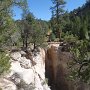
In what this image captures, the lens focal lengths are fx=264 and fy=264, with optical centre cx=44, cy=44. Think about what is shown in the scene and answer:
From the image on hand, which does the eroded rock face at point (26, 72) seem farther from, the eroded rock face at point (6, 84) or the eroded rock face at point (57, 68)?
the eroded rock face at point (57, 68)

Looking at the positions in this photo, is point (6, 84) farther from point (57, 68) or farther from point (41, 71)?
point (57, 68)

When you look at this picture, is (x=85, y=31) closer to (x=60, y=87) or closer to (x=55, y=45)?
(x=55, y=45)

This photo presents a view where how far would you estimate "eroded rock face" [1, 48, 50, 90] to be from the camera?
29266mm

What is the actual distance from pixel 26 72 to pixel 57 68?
1165 centimetres

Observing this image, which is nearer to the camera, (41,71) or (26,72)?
(26,72)

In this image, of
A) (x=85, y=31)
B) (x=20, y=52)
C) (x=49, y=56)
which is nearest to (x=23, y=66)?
(x=20, y=52)

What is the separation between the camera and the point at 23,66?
120 feet

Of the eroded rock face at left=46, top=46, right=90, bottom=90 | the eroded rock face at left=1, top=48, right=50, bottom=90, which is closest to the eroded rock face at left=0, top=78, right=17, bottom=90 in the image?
the eroded rock face at left=1, top=48, right=50, bottom=90

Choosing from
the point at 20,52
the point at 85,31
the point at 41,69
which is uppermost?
the point at 85,31

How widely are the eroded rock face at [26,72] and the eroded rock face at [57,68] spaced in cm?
188

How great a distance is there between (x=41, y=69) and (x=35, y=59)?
6.33ft

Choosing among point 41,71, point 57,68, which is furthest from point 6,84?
point 57,68

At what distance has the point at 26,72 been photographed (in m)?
32.3

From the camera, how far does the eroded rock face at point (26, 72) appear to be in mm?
29266
